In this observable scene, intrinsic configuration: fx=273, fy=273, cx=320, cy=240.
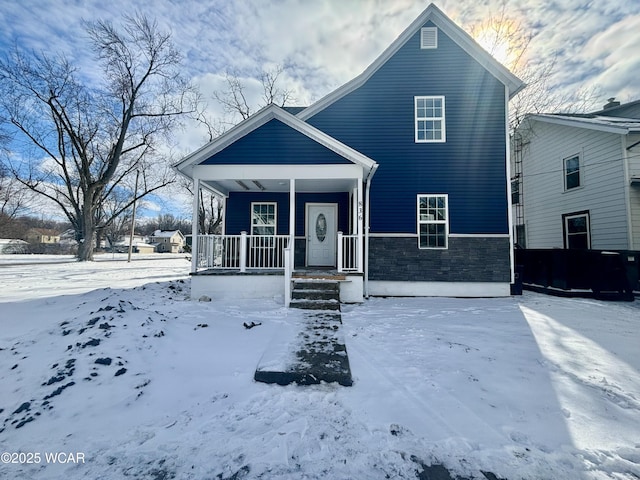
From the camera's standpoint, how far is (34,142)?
18.9m

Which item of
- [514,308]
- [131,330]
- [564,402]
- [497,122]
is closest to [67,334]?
[131,330]

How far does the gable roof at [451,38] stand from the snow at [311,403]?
7303 millimetres

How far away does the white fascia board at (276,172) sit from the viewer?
6863 millimetres

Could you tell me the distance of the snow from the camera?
1.83 meters

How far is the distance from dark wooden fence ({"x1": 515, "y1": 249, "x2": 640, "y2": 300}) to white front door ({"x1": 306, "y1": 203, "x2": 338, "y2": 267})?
5635 millimetres

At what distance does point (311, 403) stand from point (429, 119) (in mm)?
8504

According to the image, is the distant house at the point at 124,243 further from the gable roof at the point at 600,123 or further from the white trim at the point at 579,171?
the white trim at the point at 579,171

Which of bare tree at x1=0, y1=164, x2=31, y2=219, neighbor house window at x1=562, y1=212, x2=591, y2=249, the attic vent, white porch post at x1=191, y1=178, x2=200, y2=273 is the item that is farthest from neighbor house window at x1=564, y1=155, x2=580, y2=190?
bare tree at x1=0, y1=164, x2=31, y2=219

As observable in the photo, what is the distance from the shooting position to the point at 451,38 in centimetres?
842

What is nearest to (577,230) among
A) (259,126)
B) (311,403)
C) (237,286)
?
(259,126)

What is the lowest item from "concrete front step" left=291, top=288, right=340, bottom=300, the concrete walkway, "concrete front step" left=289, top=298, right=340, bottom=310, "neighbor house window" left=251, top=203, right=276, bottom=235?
A: the concrete walkway

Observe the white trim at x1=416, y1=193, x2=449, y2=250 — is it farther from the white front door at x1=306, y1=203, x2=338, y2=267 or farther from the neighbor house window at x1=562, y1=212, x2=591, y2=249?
the neighbor house window at x1=562, y1=212, x2=591, y2=249

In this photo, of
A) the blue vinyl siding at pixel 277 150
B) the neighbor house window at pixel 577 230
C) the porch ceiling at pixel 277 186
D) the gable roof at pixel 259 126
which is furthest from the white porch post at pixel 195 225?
the neighbor house window at pixel 577 230

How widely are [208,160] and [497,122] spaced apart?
333 inches
